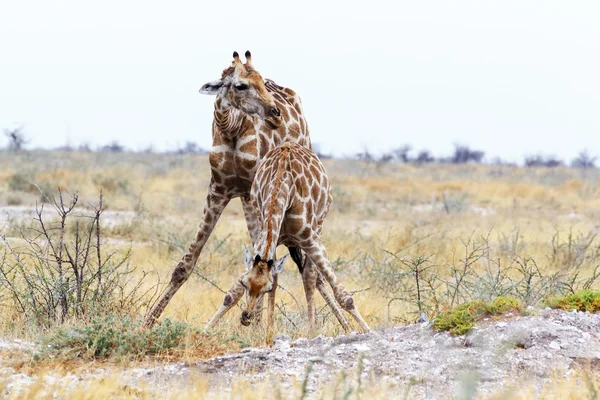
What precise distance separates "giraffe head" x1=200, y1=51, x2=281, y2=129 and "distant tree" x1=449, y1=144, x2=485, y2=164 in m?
60.3

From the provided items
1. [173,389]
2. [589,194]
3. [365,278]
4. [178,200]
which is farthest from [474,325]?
[589,194]

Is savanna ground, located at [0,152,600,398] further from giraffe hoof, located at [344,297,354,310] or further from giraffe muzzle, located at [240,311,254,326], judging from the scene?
giraffe hoof, located at [344,297,354,310]

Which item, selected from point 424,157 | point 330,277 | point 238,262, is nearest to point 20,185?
point 238,262

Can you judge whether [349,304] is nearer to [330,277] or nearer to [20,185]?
[330,277]

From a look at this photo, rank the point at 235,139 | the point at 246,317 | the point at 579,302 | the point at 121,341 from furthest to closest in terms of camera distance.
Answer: the point at 235,139
the point at 579,302
the point at 246,317
the point at 121,341

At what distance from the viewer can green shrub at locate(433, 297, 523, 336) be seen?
21.2ft

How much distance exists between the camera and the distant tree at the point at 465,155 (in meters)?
66.7

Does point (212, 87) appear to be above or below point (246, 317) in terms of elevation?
above

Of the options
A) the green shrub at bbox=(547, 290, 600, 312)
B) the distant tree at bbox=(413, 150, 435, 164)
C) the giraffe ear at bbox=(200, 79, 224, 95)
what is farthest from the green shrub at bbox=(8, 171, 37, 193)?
the distant tree at bbox=(413, 150, 435, 164)

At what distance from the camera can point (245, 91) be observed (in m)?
7.69

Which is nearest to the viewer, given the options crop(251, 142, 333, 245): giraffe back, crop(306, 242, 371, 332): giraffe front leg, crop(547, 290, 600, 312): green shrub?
crop(547, 290, 600, 312): green shrub

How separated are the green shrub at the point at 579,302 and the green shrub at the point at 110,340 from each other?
298 cm

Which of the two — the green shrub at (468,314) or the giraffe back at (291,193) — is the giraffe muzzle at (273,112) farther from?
the green shrub at (468,314)

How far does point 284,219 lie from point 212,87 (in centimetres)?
140
